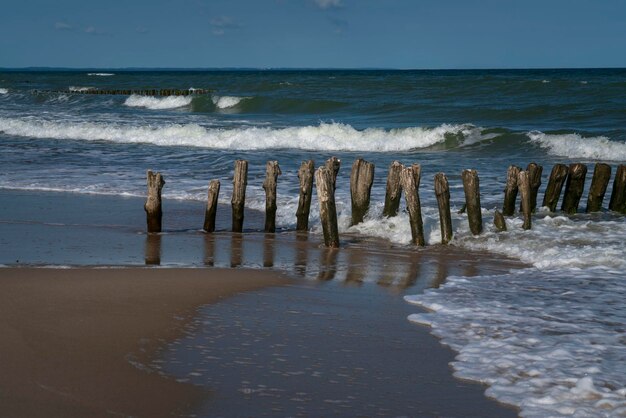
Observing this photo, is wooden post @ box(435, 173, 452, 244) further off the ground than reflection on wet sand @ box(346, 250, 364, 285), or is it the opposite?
wooden post @ box(435, 173, 452, 244)

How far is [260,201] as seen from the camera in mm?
14031

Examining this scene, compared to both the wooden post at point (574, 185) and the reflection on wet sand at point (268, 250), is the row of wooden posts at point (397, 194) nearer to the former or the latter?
the wooden post at point (574, 185)

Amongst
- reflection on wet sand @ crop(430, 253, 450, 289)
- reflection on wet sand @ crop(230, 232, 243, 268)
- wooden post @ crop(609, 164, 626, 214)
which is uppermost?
wooden post @ crop(609, 164, 626, 214)

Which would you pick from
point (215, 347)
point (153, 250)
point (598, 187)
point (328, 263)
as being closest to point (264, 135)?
point (598, 187)

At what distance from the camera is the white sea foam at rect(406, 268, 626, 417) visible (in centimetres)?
533

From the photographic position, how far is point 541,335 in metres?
6.60

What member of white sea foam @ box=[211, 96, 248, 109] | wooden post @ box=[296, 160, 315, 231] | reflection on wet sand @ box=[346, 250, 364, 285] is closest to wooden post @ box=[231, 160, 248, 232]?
wooden post @ box=[296, 160, 315, 231]

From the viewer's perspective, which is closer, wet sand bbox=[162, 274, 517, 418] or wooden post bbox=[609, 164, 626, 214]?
wet sand bbox=[162, 274, 517, 418]

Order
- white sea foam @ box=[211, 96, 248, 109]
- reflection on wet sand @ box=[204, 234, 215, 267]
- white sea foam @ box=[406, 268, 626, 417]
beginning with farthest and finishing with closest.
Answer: white sea foam @ box=[211, 96, 248, 109]
reflection on wet sand @ box=[204, 234, 215, 267]
white sea foam @ box=[406, 268, 626, 417]

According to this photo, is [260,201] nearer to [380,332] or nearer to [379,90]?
[380,332]

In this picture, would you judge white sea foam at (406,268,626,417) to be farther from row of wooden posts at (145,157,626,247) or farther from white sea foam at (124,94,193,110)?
white sea foam at (124,94,193,110)

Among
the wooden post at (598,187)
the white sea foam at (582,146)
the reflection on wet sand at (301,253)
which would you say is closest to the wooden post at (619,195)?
the wooden post at (598,187)

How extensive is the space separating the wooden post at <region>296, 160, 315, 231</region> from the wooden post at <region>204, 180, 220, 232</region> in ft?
3.32

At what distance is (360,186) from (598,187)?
3.34 m
